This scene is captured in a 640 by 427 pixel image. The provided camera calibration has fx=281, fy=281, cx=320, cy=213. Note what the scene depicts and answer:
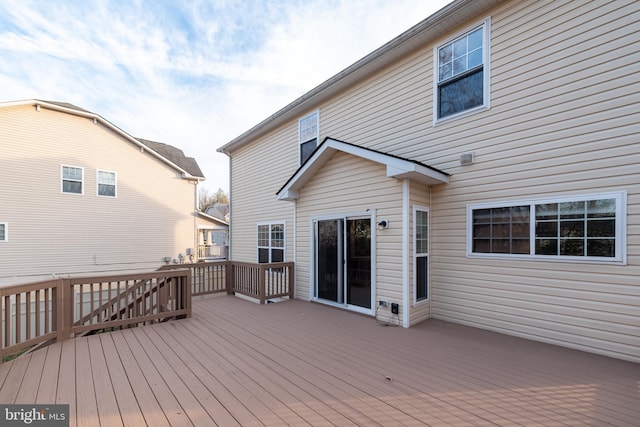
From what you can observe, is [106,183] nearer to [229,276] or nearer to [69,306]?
[229,276]

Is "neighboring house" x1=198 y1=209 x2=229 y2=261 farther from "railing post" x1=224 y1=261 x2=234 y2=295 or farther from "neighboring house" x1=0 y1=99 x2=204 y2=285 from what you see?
"railing post" x1=224 y1=261 x2=234 y2=295

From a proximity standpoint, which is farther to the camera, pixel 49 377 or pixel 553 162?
pixel 553 162

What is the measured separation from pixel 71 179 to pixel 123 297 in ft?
27.2

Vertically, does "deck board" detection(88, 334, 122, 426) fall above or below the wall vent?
below

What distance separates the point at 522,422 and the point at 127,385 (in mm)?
3525

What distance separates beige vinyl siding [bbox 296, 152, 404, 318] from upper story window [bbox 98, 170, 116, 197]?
9.43 metres

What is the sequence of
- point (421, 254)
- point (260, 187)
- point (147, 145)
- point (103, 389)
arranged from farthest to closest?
1. point (147, 145)
2. point (260, 187)
3. point (421, 254)
4. point (103, 389)

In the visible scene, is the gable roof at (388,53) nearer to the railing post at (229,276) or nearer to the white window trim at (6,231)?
the railing post at (229,276)

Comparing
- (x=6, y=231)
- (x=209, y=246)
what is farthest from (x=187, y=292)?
(x=209, y=246)

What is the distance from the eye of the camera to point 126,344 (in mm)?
3877

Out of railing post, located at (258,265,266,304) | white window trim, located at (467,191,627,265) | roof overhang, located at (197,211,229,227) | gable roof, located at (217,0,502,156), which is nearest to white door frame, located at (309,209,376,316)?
railing post, located at (258,265,266,304)

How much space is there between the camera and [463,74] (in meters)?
4.82

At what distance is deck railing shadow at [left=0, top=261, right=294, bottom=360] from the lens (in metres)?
3.57

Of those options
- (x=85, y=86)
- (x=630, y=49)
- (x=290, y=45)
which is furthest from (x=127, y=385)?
(x=85, y=86)
